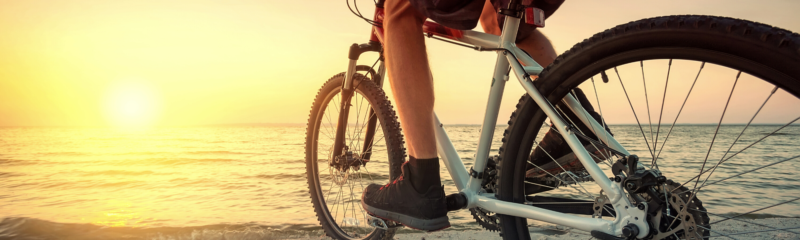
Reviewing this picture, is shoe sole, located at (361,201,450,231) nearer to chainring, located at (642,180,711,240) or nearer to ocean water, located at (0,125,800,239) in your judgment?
ocean water, located at (0,125,800,239)

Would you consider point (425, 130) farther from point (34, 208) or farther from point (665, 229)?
point (34, 208)

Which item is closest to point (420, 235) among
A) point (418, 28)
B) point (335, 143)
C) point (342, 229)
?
point (342, 229)

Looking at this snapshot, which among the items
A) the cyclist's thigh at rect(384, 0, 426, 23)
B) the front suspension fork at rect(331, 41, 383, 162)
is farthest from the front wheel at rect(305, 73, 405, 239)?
the cyclist's thigh at rect(384, 0, 426, 23)

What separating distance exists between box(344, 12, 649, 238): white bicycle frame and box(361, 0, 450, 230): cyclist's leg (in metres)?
0.15

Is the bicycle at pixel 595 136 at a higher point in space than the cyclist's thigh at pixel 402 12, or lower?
lower

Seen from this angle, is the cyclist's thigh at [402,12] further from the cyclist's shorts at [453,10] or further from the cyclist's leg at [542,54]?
the cyclist's leg at [542,54]

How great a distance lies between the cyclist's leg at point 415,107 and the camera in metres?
1.64

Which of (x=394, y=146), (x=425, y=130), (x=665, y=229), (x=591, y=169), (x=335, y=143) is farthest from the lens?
(x=335, y=143)

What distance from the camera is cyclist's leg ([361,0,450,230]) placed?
164cm

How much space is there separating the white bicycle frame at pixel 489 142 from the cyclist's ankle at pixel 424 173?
0.14m

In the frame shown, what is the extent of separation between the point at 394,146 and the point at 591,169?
0.98m

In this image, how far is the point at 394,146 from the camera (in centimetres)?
209

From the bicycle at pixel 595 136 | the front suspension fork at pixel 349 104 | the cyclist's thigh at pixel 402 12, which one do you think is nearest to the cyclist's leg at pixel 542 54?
the bicycle at pixel 595 136

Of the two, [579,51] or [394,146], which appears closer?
[579,51]
